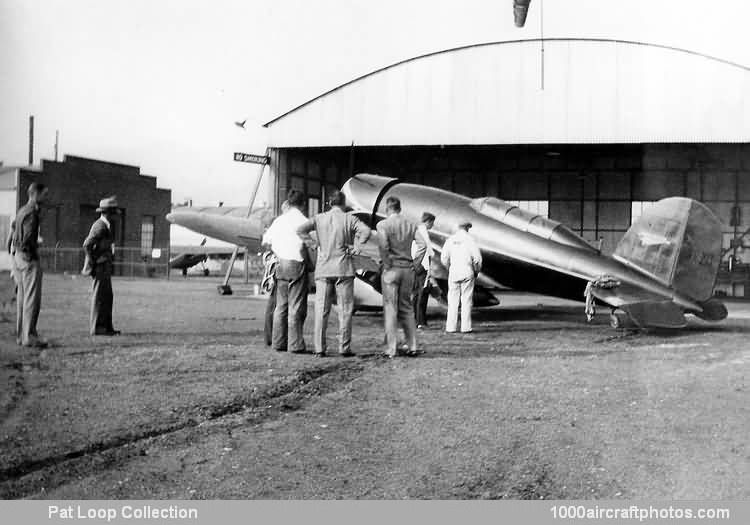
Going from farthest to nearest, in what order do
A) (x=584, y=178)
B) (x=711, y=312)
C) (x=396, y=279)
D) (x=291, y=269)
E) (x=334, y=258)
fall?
(x=584, y=178)
(x=711, y=312)
(x=396, y=279)
(x=291, y=269)
(x=334, y=258)

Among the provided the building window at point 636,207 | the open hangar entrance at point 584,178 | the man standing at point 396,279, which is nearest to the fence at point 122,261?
the man standing at point 396,279

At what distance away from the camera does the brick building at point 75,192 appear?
6.71m

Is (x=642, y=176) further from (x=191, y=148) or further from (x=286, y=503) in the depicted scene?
(x=286, y=503)

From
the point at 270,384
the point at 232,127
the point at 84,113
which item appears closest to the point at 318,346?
the point at 270,384

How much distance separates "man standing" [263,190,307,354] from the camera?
8000mm

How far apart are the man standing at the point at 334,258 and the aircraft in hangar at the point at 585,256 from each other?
4.08ft

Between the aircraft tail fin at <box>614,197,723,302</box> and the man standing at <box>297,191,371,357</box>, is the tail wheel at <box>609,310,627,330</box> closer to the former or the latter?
the aircraft tail fin at <box>614,197,723,302</box>

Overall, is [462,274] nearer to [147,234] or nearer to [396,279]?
[396,279]

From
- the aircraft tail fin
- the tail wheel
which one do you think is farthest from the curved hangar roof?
the tail wheel

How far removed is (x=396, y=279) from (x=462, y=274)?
9.94 ft

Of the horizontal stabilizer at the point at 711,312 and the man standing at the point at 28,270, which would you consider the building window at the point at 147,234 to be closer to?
the man standing at the point at 28,270

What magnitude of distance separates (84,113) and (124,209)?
7.09 metres

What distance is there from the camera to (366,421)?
16.7ft

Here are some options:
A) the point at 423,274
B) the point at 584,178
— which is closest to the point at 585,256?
the point at 423,274
